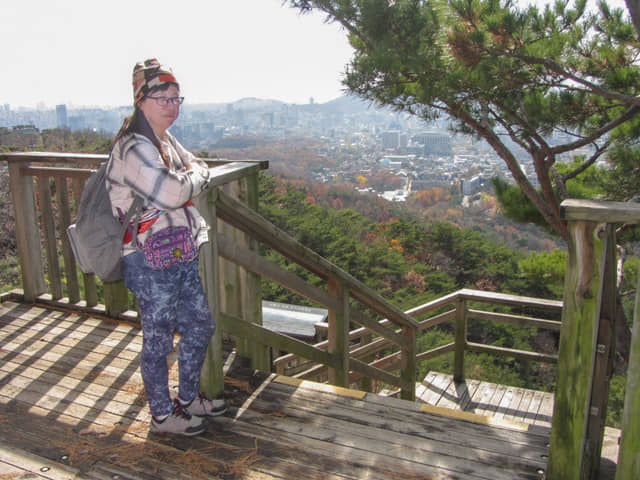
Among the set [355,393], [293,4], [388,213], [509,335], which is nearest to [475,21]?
[293,4]

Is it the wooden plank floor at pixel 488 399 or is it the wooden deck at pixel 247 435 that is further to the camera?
the wooden plank floor at pixel 488 399

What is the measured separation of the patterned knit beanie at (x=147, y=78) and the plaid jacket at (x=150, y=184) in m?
0.16

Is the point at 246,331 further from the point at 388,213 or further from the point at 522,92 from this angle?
the point at 388,213

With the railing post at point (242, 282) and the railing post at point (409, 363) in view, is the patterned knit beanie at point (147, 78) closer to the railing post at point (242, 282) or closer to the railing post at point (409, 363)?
the railing post at point (242, 282)

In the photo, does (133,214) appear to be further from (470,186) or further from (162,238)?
(470,186)

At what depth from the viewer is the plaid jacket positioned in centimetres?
173

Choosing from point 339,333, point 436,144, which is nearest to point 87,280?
point 339,333

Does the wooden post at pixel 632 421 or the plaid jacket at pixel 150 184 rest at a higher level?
the plaid jacket at pixel 150 184

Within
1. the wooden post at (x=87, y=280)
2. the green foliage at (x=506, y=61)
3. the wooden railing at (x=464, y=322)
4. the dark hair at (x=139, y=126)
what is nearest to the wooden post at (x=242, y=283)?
the dark hair at (x=139, y=126)

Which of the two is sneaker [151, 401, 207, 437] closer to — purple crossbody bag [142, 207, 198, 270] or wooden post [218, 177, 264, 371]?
wooden post [218, 177, 264, 371]

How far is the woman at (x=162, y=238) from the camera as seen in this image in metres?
1.76

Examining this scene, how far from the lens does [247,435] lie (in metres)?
2.09

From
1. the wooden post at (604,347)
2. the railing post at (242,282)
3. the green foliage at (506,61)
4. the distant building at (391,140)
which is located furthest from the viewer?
the distant building at (391,140)

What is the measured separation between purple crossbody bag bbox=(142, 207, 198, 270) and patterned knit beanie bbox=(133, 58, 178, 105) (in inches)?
17.6
